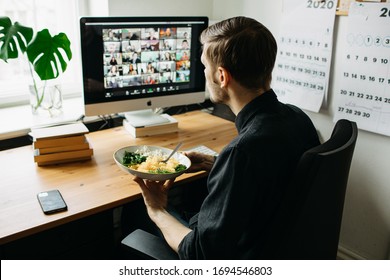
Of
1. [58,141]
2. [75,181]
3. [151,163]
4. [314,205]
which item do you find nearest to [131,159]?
[151,163]

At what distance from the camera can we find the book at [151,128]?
199cm

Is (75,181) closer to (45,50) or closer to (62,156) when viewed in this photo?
(62,156)

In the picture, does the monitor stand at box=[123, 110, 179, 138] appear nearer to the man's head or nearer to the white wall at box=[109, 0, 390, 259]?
the white wall at box=[109, 0, 390, 259]

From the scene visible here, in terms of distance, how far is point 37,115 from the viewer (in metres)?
2.01

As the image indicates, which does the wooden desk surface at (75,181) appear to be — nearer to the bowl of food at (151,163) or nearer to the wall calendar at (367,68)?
the bowl of food at (151,163)

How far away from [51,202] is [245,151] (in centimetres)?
69

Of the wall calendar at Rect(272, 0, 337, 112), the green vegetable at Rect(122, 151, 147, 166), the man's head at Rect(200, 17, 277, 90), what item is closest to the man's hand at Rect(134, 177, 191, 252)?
the green vegetable at Rect(122, 151, 147, 166)

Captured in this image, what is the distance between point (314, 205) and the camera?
101 cm

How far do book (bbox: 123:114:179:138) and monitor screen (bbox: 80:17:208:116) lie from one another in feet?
0.31

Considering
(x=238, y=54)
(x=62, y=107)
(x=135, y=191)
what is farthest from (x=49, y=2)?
(x=238, y=54)

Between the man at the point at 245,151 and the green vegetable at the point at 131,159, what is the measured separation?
37cm

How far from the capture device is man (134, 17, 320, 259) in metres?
1.07
